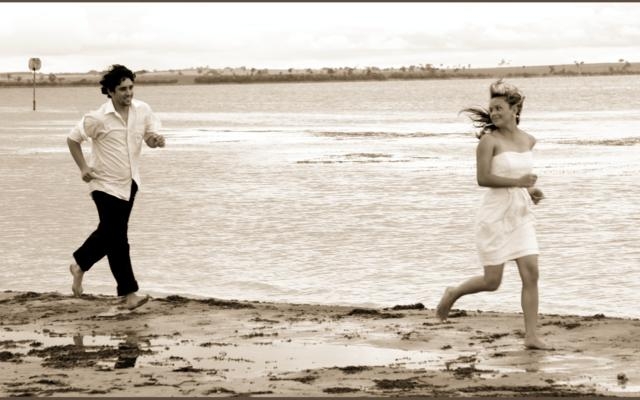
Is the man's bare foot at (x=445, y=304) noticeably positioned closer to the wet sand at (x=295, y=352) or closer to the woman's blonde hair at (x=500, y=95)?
the wet sand at (x=295, y=352)

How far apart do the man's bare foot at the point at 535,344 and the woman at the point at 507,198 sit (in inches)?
1.3

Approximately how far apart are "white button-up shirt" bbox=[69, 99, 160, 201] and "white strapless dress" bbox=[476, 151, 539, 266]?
2.81m

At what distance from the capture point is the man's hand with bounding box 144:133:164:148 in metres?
9.59

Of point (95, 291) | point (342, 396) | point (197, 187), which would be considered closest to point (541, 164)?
point (197, 187)

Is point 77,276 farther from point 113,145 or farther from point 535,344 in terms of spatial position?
point 535,344

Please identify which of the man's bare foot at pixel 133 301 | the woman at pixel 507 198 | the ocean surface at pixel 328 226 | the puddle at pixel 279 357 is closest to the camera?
the puddle at pixel 279 357

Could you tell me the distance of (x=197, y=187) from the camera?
69.5ft

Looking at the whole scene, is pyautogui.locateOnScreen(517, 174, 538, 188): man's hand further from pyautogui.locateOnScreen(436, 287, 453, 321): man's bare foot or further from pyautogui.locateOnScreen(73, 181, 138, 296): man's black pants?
pyautogui.locateOnScreen(73, 181, 138, 296): man's black pants

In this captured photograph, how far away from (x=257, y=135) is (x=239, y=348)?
1313 inches

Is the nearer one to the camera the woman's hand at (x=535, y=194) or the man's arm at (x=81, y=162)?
the woman's hand at (x=535, y=194)

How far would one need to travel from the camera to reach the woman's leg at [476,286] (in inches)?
319

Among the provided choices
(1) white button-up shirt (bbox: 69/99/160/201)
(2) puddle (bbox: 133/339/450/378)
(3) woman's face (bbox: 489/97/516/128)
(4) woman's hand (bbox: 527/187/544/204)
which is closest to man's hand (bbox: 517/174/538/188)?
(4) woman's hand (bbox: 527/187/544/204)

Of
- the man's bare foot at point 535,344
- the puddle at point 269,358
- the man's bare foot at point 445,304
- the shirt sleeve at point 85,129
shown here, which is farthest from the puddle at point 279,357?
the shirt sleeve at point 85,129

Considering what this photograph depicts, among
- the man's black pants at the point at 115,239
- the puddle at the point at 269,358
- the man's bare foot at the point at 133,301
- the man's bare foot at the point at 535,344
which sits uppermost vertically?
the man's black pants at the point at 115,239
